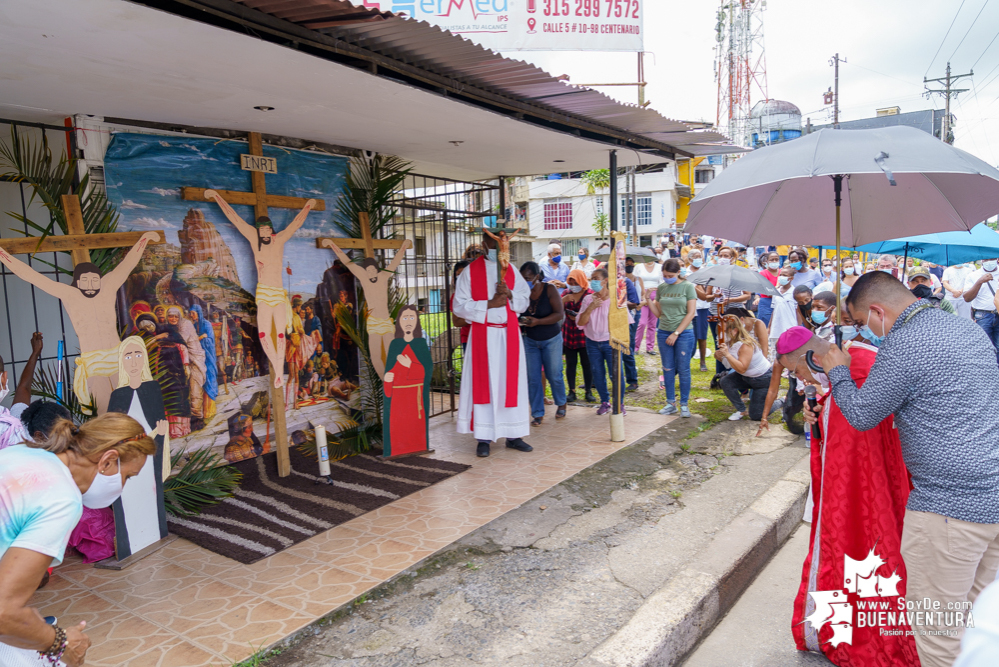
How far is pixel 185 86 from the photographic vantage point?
3877 millimetres

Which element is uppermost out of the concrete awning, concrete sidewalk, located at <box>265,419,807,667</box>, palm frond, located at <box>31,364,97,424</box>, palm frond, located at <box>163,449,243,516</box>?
the concrete awning

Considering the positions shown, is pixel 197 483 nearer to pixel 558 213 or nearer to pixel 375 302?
pixel 375 302

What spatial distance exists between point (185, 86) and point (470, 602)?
3.54 meters

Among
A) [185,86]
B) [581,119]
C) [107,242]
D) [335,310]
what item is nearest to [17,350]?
[107,242]

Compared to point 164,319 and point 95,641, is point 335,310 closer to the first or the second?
point 164,319

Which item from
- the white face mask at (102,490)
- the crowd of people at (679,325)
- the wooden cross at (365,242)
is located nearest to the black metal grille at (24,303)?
the wooden cross at (365,242)

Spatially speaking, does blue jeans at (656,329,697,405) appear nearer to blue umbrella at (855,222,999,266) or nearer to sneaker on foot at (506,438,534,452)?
blue umbrella at (855,222,999,266)

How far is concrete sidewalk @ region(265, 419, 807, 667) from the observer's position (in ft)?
10.0

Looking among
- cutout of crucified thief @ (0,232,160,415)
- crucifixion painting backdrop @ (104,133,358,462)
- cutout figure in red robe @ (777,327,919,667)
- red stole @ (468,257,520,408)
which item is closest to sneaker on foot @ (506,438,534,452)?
red stole @ (468,257,520,408)

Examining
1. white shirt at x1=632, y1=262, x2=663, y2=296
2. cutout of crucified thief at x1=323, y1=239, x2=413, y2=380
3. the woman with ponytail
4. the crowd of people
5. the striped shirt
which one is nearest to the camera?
the woman with ponytail

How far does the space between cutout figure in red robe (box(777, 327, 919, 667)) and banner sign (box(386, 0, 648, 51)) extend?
214 inches

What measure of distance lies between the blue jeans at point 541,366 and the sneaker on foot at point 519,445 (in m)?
A: 0.93

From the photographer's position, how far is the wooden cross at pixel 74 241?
396 centimetres

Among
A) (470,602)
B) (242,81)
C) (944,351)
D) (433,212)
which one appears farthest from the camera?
(433,212)
